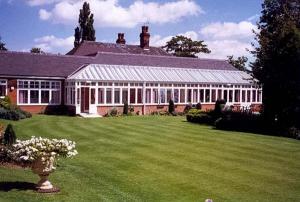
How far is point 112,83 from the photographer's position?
128ft

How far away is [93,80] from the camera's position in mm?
37625

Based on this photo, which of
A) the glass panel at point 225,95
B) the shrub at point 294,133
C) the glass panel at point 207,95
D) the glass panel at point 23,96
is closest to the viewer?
the shrub at point 294,133

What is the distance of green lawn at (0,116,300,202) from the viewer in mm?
11656

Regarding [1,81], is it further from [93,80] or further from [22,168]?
[22,168]

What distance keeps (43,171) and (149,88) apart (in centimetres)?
3090

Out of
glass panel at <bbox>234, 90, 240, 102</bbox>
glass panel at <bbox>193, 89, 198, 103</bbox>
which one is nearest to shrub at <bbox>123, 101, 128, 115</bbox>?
glass panel at <bbox>193, 89, 198, 103</bbox>

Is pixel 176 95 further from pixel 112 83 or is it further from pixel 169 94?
pixel 112 83

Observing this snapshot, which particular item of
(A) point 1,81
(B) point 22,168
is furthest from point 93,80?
(B) point 22,168

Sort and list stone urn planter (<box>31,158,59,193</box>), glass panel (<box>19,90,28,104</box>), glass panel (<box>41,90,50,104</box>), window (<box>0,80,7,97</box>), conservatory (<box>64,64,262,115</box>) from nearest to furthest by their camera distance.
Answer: stone urn planter (<box>31,158,59,193</box>) → window (<box>0,80,7,97</box>) → glass panel (<box>19,90,28,104</box>) → conservatory (<box>64,64,262,115</box>) → glass panel (<box>41,90,50,104</box>)

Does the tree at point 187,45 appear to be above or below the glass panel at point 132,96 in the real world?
above

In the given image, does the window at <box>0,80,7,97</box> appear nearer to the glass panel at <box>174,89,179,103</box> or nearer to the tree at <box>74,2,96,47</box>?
the glass panel at <box>174,89,179,103</box>

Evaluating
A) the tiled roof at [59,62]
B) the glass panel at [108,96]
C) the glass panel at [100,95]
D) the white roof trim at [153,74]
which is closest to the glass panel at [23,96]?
the tiled roof at [59,62]

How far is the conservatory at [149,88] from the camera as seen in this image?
37750mm

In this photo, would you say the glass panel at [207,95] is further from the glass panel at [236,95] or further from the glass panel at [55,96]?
the glass panel at [55,96]
